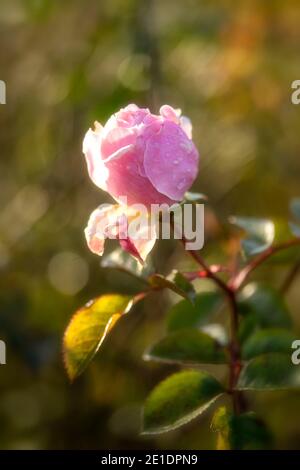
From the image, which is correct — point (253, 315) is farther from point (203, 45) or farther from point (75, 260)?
point (203, 45)

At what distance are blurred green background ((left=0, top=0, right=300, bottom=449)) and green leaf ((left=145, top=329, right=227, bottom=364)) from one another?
33 centimetres

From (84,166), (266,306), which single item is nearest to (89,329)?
(266,306)

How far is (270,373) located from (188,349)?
12cm

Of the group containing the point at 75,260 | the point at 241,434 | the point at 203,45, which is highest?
the point at 203,45

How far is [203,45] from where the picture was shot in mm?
1857

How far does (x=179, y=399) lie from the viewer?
888mm

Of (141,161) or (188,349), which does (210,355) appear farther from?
(141,161)

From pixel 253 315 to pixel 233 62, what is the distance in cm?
104

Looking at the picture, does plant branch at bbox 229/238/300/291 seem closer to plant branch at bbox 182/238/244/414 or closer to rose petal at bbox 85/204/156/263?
plant branch at bbox 182/238/244/414

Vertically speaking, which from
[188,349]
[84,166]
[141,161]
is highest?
[84,166]

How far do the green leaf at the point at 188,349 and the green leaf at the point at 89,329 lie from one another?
0.11 m

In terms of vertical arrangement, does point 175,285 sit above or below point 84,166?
below

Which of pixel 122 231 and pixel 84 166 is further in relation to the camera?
pixel 84 166

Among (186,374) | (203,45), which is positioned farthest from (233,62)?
(186,374)
